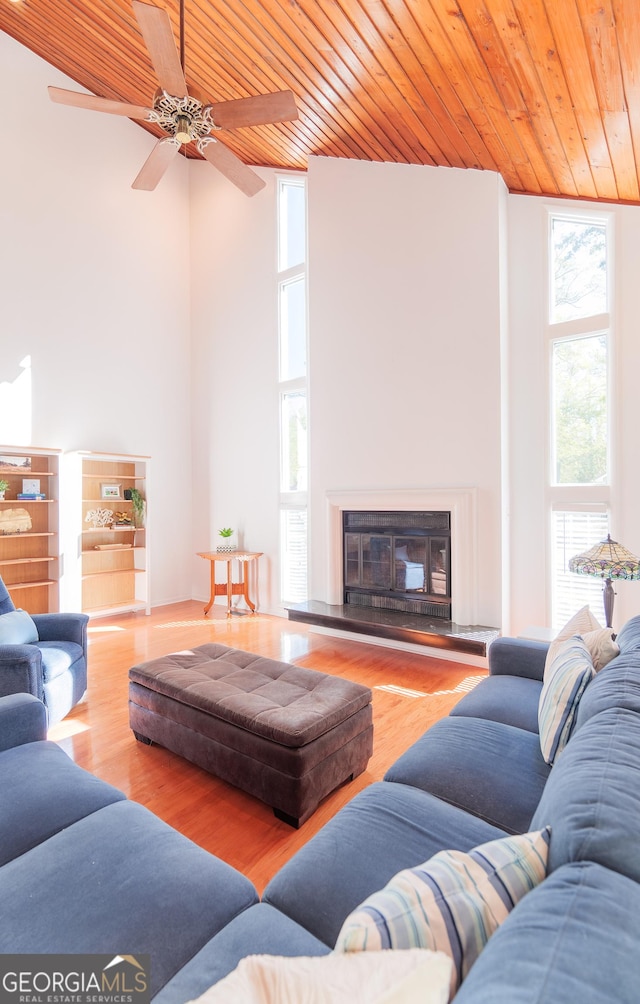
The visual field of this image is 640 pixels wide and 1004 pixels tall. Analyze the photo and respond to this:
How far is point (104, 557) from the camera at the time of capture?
18.8 ft

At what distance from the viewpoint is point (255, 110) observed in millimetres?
2826

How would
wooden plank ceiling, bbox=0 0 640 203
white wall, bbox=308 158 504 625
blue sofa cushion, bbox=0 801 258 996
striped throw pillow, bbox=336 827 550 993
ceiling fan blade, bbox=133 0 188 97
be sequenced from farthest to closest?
white wall, bbox=308 158 504 625 → wooden plank ceiling, bbox=0 0 640 203 → ceiling fan blade, bbox=133 0 188 97 → blue sofa cushion, bbox=0 801 258 996 → striped throw pillow, bbox=336 827 550 993

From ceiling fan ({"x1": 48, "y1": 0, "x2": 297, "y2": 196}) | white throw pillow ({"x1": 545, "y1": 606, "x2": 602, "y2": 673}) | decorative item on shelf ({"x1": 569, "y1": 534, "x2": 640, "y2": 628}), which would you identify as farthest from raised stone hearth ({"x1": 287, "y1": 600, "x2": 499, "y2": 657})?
ceiling fan ({"x1": 48, "y1": 0, "x2": 297, "y2": 196})

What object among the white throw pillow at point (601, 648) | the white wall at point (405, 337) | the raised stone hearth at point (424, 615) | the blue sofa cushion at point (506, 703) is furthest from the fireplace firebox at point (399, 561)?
the white throw pillow at point (601, 648)

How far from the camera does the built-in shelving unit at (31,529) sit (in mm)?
4770

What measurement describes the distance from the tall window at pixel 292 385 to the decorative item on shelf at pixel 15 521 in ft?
8.68

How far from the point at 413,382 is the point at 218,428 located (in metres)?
2.92

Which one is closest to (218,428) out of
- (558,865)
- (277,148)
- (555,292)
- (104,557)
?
(104,557)

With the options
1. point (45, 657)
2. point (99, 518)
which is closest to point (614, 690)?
point (45, 657)

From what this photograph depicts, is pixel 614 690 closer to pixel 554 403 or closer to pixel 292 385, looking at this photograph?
pixel 554 403

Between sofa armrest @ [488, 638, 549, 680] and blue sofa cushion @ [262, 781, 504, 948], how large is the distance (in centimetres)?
119

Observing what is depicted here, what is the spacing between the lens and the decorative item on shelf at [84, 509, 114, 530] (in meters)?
5.51

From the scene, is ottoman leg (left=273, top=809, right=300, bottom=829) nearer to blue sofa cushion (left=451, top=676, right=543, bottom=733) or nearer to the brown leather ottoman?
the brown leather ottoman

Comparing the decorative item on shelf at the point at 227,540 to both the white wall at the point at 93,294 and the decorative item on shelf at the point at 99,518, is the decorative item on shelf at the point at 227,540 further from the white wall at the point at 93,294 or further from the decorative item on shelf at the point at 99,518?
the decorative item on shelf at the point at 99,518
